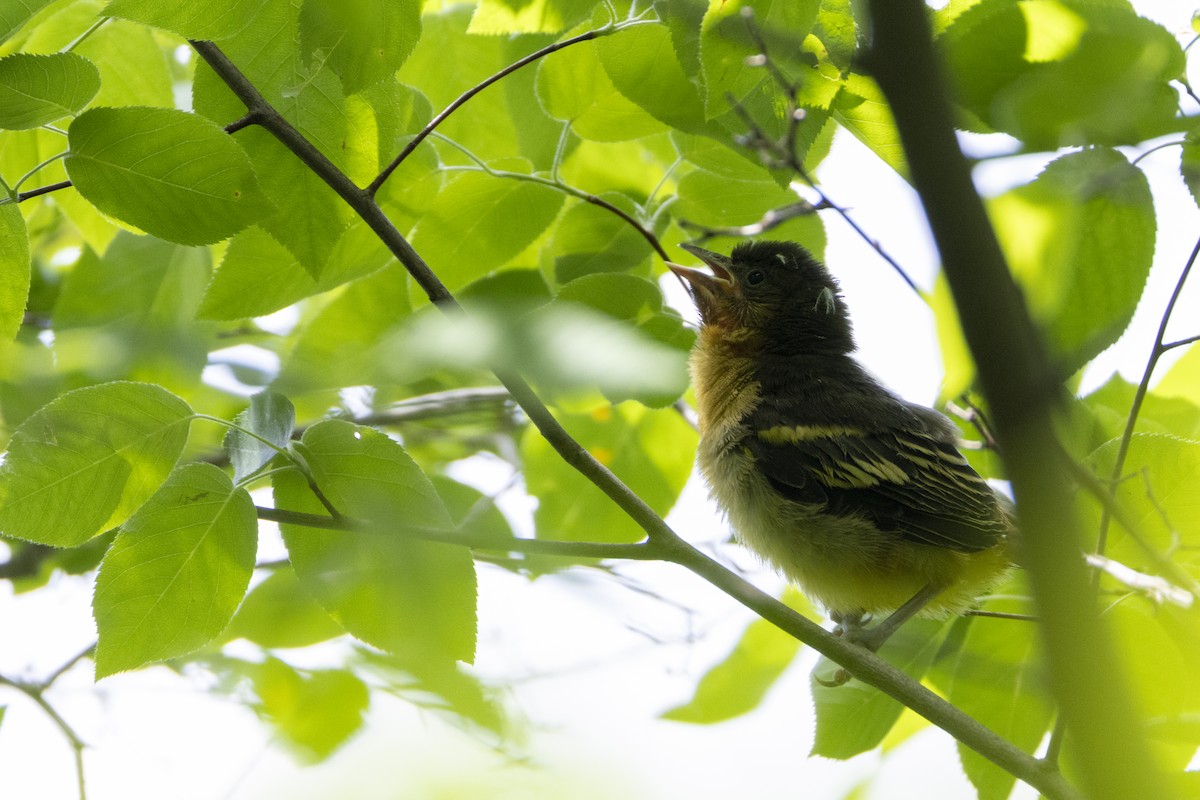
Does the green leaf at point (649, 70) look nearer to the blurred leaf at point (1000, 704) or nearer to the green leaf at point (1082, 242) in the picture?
the green leaf at point (1082, 242)

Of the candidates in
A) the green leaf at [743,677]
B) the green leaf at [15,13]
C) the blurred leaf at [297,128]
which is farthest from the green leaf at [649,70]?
the green leaf at [743,677]

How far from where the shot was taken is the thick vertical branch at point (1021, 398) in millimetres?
885

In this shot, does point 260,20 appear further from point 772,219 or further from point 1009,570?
point 1009,570

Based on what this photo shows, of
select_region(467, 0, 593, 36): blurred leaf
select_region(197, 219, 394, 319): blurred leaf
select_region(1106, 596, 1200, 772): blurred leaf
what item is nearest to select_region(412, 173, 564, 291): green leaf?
select_region(197, 219, 394, 319): blurred leaf

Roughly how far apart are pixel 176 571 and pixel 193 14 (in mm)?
1145

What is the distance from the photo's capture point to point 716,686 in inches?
127

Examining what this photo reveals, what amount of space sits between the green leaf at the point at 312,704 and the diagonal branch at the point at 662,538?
2.22 feet

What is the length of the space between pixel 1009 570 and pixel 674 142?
188 centimetres

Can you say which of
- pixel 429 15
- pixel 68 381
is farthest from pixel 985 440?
pixel 68 381

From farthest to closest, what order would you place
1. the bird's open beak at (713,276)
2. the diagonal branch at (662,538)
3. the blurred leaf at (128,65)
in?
the bird's open beak at (713,276)
the blurred leaf at (128,65)
the diagonal branch at (662,538)

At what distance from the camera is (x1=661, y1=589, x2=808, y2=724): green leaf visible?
313 centimetres

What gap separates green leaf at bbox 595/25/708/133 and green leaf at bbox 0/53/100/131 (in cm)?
123

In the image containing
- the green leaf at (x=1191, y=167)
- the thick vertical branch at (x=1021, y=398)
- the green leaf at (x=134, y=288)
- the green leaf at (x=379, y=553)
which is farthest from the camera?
the green leaf at (x=134, y=288)

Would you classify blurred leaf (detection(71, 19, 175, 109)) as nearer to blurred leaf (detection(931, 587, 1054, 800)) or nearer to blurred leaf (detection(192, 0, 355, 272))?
blurred leaf (detection(192, 0, 355, 272))
